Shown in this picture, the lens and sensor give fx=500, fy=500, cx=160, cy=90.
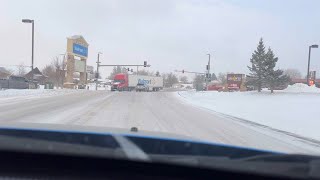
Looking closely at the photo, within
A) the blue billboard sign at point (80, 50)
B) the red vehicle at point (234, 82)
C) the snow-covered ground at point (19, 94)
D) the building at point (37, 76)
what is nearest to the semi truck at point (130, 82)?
the blue billboard sign at point (80, 50)

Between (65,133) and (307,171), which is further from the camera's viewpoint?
(65,133)

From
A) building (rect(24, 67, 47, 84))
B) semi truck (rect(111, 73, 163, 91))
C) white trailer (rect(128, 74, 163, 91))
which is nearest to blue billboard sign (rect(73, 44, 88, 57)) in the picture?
semi truck (rect(111, 73, 163, 91))

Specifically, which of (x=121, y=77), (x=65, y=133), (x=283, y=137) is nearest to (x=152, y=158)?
(x=65, y=133)

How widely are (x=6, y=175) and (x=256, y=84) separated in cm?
7320

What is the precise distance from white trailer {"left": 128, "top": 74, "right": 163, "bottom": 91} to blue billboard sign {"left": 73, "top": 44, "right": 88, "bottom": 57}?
30.3 feet

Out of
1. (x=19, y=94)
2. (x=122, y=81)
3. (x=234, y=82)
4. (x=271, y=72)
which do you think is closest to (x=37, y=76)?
(x=122, y=81)

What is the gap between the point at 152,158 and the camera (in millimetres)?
2830

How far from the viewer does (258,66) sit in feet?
244

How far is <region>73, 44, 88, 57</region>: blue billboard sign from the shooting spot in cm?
8431

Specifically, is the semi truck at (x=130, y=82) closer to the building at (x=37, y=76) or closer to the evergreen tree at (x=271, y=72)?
the building at (x=37, y=76)

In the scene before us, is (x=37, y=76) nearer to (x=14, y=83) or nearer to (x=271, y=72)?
(x=14, y=83)

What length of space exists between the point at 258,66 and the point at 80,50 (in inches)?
1231

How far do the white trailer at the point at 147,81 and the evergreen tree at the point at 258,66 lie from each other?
24.7m

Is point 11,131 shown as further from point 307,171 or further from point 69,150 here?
point 307,171
